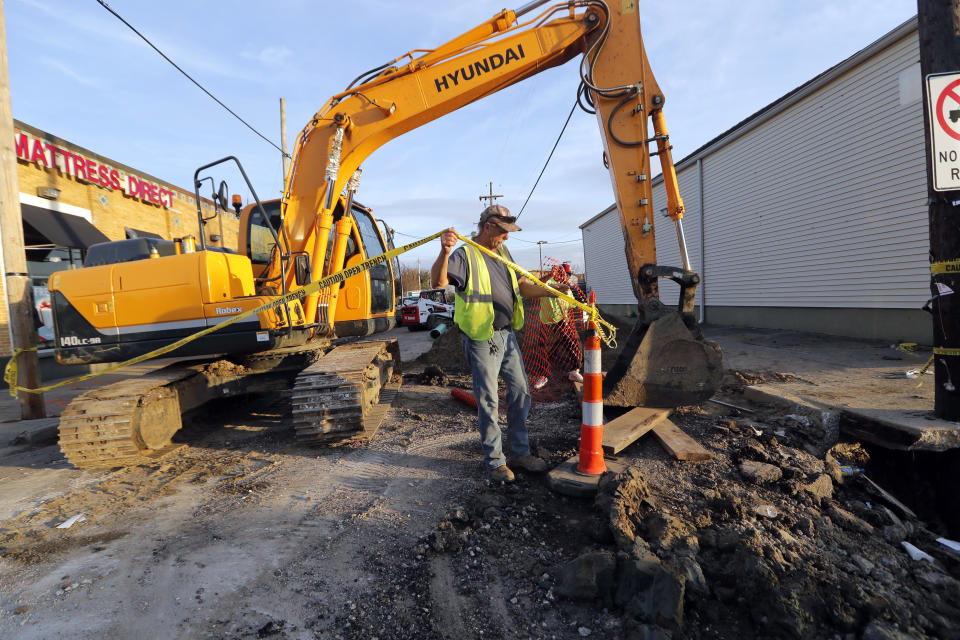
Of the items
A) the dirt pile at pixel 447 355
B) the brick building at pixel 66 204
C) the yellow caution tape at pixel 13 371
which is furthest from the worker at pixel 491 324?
the brick building at pixel 66 204

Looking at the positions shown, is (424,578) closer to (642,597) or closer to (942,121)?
(642,597)

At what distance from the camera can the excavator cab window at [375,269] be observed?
6344 millimetres

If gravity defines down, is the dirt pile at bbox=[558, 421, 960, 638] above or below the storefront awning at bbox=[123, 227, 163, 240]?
below

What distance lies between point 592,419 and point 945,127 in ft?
10.7

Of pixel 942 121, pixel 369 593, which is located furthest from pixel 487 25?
pixel 369 593

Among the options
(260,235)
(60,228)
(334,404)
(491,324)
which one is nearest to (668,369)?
(491,324)

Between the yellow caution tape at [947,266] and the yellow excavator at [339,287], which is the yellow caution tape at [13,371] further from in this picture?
the yellow caution tape at [947,266]

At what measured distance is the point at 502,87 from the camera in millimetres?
5469

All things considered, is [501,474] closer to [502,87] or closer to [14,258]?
[502,87]

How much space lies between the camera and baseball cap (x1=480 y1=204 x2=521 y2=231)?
366 centimetres

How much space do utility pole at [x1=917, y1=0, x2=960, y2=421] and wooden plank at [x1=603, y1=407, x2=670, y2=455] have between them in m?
1.99

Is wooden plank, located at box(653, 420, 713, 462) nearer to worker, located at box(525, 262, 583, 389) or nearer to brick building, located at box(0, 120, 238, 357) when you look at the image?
worker, located at box(525, 262, 583, 389)

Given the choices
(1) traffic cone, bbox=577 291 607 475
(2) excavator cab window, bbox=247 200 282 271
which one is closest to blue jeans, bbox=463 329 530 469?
(1) traffic cone, bbox=577 291 607 475

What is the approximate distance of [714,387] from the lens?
4176 mm
